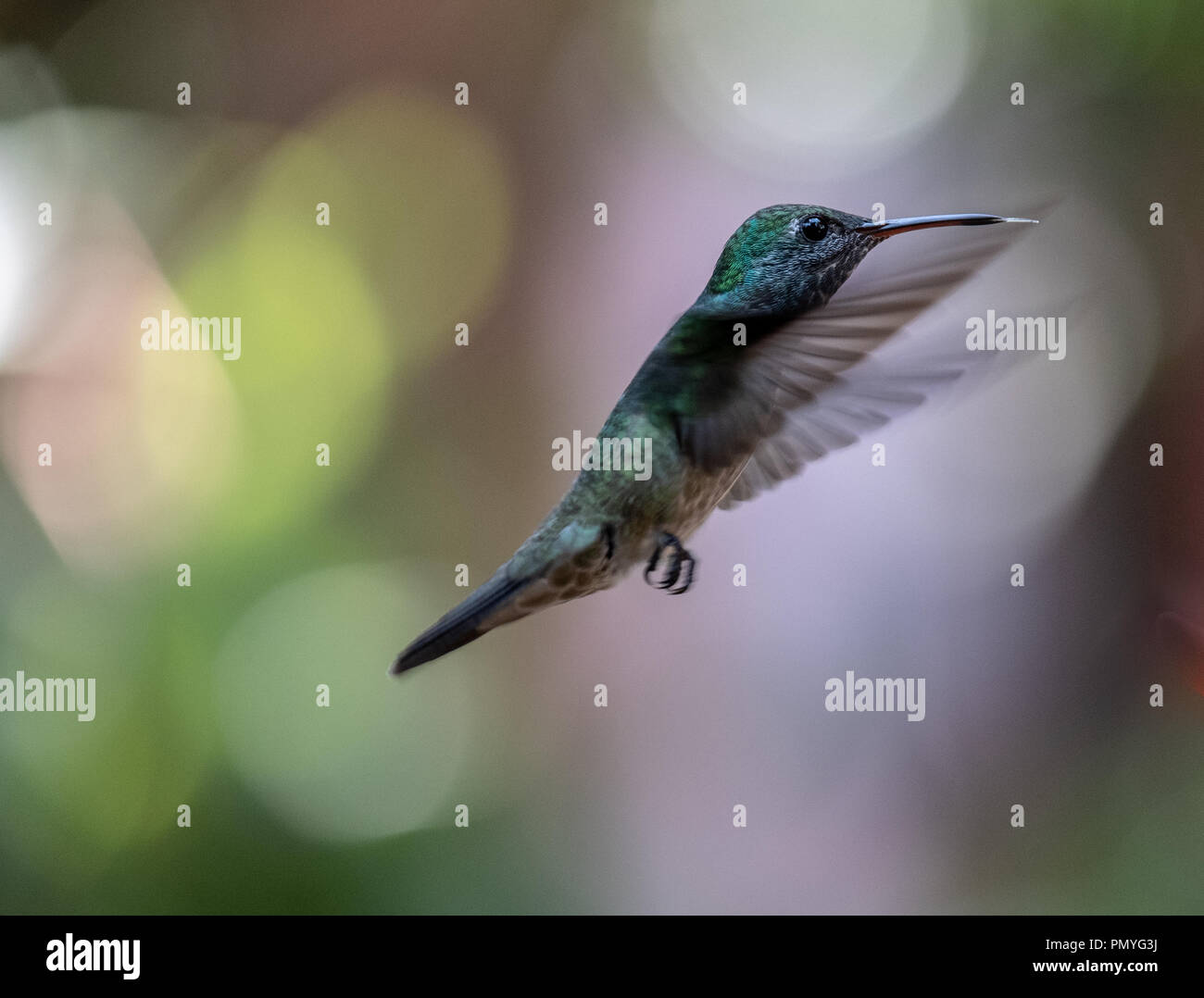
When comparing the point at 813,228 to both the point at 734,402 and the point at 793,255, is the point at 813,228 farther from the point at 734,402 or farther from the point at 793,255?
the point at 734,402

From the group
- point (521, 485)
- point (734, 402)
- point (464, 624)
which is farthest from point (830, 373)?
point (521, 485)

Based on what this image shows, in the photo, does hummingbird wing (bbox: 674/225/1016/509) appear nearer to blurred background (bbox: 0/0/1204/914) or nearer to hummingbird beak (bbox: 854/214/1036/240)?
hummingbird beak (bbox: 854/214/1036/240)

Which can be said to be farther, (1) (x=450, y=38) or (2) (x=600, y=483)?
(1) (x=450, y=38)

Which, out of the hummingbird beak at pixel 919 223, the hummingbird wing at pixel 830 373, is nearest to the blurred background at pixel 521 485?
the hummingbird beak at pixel 919 223

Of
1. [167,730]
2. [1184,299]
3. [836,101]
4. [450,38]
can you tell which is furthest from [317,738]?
[1184,299]

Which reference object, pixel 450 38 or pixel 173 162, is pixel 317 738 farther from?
pixel 450 38

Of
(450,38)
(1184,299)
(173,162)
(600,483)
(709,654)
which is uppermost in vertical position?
(450,38)
